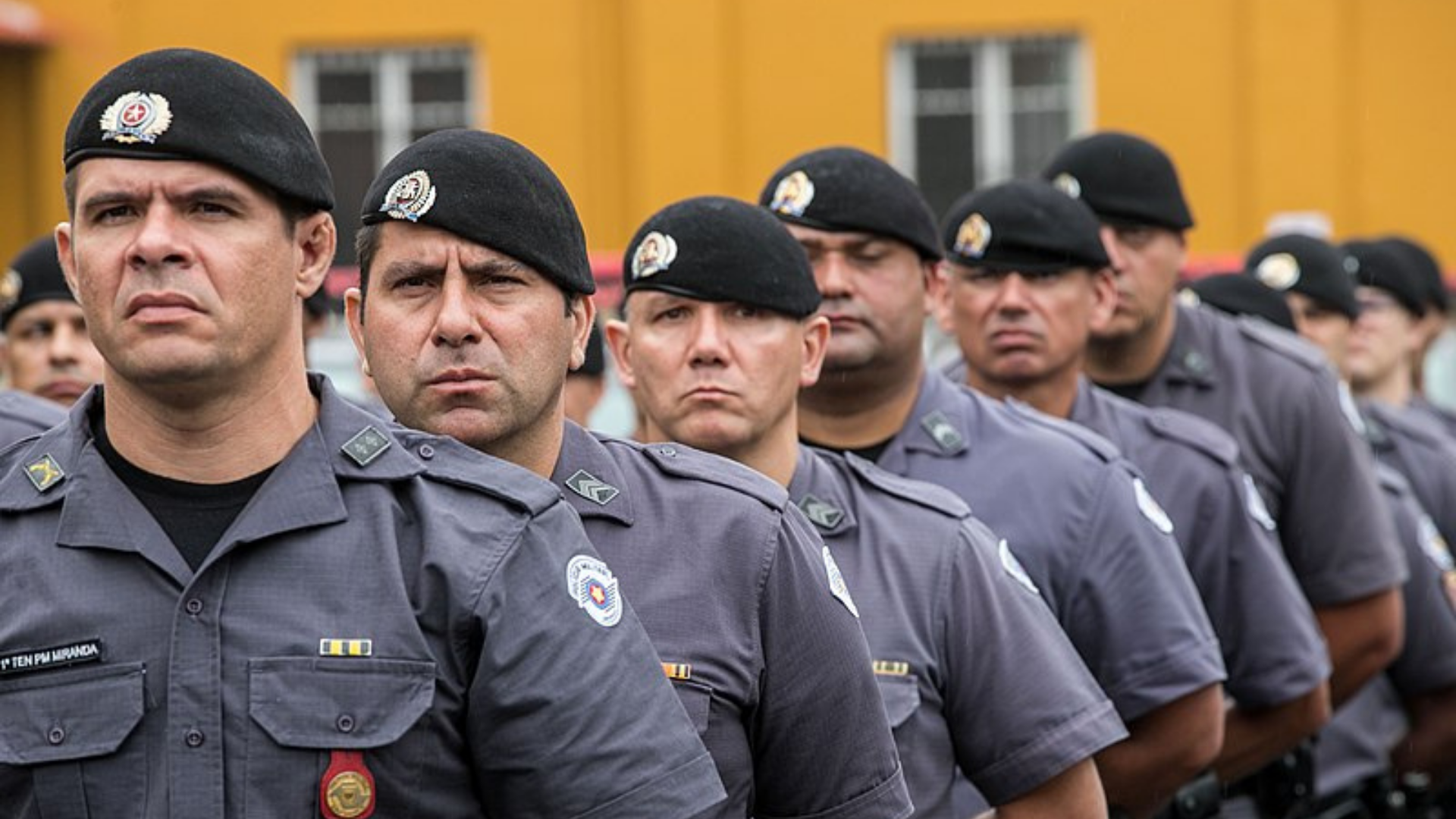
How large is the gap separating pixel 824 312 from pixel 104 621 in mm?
2640

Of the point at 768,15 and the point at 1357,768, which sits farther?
the point at 768,15

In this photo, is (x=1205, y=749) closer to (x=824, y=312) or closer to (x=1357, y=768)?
(x=824, y=312)

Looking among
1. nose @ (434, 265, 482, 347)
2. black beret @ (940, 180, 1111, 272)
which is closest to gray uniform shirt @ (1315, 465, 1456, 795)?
black beret @ (940, 180, 1111, 272)

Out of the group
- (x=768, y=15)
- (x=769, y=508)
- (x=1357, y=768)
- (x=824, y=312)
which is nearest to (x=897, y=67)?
(x=768, y=15)

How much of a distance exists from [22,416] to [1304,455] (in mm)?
3189

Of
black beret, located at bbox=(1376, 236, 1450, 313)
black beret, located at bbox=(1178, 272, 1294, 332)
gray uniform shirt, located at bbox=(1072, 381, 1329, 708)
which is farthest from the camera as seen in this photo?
black beret, located at bbox=(1376, 236, 1450, 313)

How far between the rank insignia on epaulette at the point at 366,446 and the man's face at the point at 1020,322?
2.99 metres

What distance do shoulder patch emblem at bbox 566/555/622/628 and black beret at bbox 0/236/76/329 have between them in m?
4.13

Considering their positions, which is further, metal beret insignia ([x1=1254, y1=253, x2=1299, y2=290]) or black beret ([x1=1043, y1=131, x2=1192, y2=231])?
metal beret insignia ([x1=1254, y1=253, x2=1299, y2=290])

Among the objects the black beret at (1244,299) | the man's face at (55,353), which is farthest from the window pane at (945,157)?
the man's face at (55,353)

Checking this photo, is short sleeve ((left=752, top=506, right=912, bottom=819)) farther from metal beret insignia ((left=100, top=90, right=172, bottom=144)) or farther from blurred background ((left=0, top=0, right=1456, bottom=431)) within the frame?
blurred background ((left=0, top=0, right=1456, bottom=431))

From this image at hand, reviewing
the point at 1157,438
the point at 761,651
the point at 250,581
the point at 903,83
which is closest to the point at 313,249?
the point at 250,581

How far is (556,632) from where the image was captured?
3271 millimetres

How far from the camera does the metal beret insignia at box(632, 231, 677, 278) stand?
16.1 ft
